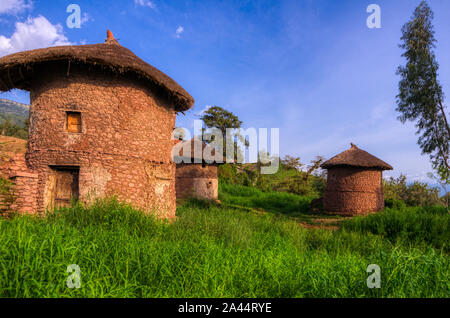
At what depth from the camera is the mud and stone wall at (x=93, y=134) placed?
573 cm

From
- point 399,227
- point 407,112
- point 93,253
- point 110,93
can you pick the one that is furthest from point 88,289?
point 407,112

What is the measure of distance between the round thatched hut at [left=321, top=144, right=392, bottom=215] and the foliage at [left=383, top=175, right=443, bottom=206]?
8.93 feet

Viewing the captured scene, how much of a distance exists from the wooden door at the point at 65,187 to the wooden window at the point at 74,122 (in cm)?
116

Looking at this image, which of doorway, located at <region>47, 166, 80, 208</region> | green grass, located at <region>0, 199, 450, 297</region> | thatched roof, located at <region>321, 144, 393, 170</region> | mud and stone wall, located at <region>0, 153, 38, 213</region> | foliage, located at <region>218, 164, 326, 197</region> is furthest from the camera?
foliage, located at <region>218, 164, 326, 197</region>

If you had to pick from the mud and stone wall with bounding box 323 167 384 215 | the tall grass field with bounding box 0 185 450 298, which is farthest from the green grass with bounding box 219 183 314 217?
the tall grass field with bounding box 0 185 450 298

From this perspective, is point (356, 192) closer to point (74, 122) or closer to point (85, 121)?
point (85, 121)

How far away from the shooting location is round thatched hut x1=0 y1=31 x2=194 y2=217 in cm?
571

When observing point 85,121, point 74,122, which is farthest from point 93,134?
point 74,122

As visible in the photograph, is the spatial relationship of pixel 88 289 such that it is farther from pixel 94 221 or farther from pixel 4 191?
pixel 4 191

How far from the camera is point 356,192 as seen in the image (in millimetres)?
13211

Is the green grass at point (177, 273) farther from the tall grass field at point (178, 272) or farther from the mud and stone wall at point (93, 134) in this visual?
the mud and stone wall at point (93, 134)

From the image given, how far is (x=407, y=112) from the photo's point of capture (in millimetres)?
14656

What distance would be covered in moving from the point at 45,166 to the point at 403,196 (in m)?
21.6

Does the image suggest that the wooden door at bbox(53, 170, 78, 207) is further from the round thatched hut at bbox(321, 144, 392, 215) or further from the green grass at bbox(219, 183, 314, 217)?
the round thatched hut at bbox(321, 144, 392, 215)
